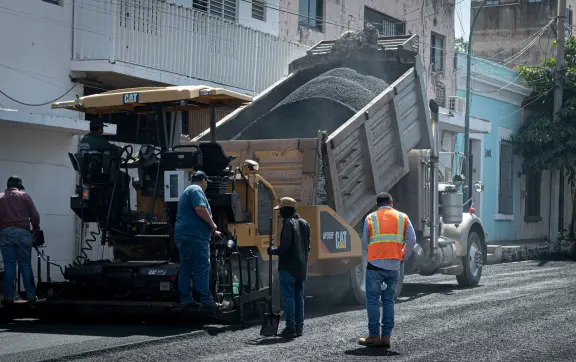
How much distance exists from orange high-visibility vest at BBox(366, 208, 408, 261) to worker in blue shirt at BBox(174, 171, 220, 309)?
70.6 inches

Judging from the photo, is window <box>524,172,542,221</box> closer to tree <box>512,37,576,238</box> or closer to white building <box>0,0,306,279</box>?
tree <box>512,37,576,238</box>

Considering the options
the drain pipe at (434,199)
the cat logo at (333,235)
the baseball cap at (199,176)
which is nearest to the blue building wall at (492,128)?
the drain pipe at (434,199)

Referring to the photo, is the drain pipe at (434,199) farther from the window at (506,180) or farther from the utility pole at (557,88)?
the window at (506,180)

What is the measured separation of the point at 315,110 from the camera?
15266 millimetres

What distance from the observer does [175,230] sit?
36.1ft

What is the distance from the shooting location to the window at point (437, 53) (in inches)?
1176

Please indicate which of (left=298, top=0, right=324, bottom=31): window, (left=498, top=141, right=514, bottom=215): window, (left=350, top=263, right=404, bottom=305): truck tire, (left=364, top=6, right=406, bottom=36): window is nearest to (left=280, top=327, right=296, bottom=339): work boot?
(left=350, top=263, right=404, bottom=305): truck tire

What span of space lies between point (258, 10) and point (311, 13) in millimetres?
2045

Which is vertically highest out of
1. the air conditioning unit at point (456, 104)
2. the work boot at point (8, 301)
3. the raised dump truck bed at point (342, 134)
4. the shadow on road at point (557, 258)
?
the air conditioning unit at point (456, 104)

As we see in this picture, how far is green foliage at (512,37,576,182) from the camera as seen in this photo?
3219cm

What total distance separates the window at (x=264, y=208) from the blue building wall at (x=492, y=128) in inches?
760

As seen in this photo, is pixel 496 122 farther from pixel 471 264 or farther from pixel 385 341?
pixel 385 341

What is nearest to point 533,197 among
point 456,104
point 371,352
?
point 456,104

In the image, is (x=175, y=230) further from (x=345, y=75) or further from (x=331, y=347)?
(x=345, y=75)
